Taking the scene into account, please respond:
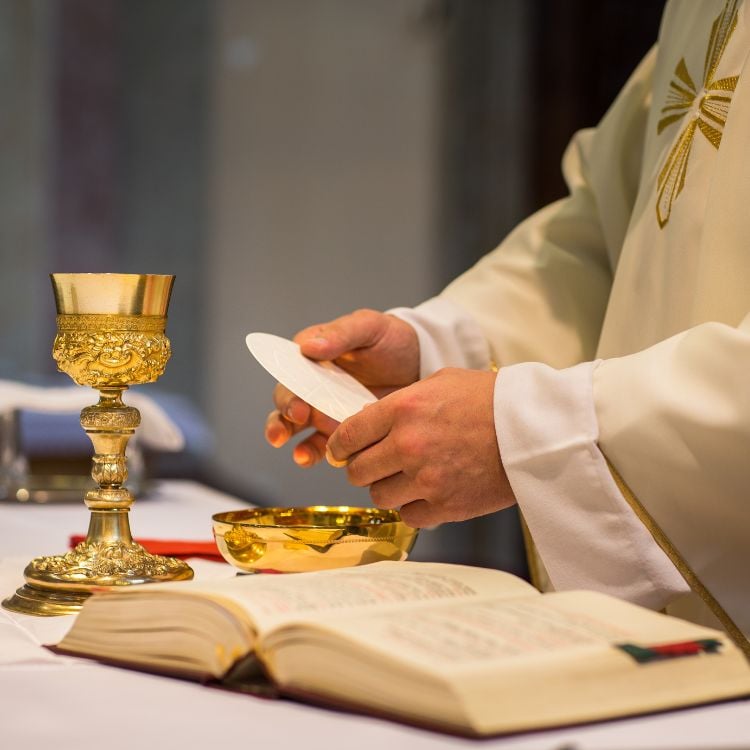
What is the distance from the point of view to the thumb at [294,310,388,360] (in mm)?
1820

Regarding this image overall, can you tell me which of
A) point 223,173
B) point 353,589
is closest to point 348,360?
point 353,589

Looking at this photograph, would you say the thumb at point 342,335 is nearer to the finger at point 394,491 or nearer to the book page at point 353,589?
the finger at point 394,491

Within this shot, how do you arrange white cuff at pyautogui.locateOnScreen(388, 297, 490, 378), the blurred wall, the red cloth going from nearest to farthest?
the red cloth → white cuff at pyautogui.locateOnScreen(388, 297, 490, 378) → the blurred wall

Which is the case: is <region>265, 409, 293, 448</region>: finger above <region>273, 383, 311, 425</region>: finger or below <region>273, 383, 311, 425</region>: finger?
below

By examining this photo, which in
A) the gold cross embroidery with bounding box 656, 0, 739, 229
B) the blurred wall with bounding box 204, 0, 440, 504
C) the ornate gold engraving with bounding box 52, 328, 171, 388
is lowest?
the blurred wall with bounding box 204, 0, 440, 504

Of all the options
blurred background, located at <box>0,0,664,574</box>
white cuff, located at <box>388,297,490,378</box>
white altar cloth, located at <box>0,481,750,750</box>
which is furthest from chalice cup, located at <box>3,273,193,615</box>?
blurred background, located at <box>0,0,664,574</box>

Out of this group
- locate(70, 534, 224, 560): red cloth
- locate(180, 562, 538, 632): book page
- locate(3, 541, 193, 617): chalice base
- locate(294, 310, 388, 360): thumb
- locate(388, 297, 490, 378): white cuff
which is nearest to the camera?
locate(180, 562, 538, 632): book page

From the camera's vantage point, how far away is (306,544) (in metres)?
1.42

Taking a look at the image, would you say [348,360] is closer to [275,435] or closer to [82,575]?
[275,435]

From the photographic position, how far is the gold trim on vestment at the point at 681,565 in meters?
1.38

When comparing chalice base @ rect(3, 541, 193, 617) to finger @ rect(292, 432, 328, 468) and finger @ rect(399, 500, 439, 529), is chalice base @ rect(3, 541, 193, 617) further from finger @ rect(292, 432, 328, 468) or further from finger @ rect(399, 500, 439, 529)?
finger @ rect(292, 432, 328, 468)

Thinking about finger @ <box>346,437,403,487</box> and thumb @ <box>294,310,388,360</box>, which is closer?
finger @ <box>346,437,403,487</box>

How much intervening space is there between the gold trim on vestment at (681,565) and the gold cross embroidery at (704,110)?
1.78ft

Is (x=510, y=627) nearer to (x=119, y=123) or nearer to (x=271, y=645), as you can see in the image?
(x=271, y=645)
